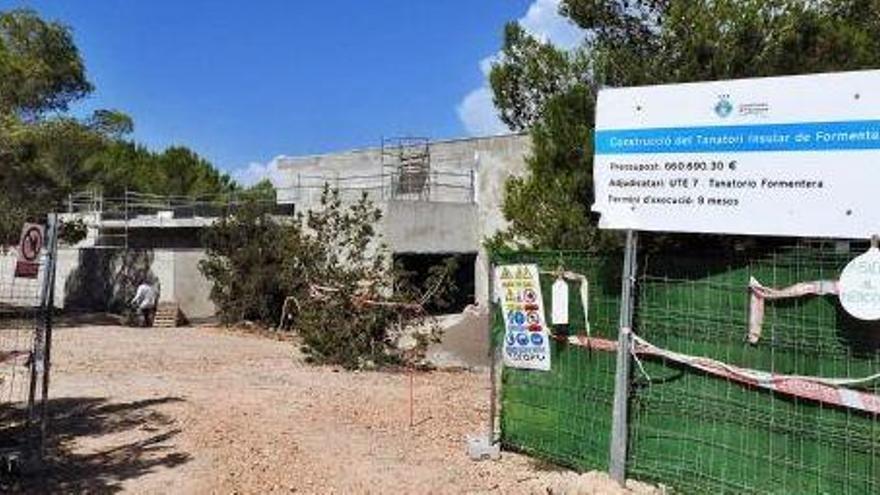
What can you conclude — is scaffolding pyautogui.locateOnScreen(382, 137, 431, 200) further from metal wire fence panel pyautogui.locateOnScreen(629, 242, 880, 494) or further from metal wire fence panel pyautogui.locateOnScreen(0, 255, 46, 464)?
metal wire fence panel pyautogui.locateOnScreen(629, 242, 880, 494)

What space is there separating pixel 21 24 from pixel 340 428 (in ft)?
77.5

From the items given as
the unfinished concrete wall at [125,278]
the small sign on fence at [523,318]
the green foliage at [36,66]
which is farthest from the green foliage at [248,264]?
the small sign on fence at [523,318]

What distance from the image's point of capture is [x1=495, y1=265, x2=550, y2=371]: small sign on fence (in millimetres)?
9273

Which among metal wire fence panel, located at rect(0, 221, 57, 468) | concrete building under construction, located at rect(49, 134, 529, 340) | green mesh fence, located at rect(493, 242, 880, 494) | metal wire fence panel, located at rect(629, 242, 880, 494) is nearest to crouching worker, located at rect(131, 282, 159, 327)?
concrete building under construction, located at rect(49, 134, 529, 340)

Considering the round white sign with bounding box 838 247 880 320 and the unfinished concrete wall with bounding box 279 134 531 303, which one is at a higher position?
the unfinished concrete wall with bounding box 279 134 531 303

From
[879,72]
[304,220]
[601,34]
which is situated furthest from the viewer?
[304,220]

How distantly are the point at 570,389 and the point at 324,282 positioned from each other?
36.8 ft

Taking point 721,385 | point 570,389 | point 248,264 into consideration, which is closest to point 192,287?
point 248,264

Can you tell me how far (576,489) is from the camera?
26.5ft

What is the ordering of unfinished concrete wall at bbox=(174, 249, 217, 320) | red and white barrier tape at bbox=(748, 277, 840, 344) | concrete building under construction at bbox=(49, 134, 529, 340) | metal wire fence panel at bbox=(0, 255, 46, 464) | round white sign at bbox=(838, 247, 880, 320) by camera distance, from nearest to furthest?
round white sign at bbox=(838, 247, 880, 320) < red and white barrier tape at bbox=(748, 277, 840, 344) < metal wire fence panel at bbox=(0, 255, 46, 464) < concrete building under construction at bbox=(49, 134, 529, 340) < unfinished concrete wall at bbox=(174, 249, 217, 320)

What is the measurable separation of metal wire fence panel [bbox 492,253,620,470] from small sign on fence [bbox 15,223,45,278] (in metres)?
4.20

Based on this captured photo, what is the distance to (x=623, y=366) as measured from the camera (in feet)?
26.7

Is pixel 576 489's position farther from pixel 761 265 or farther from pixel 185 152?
pixel 185 152

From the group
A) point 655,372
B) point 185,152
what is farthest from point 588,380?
point 185,152
